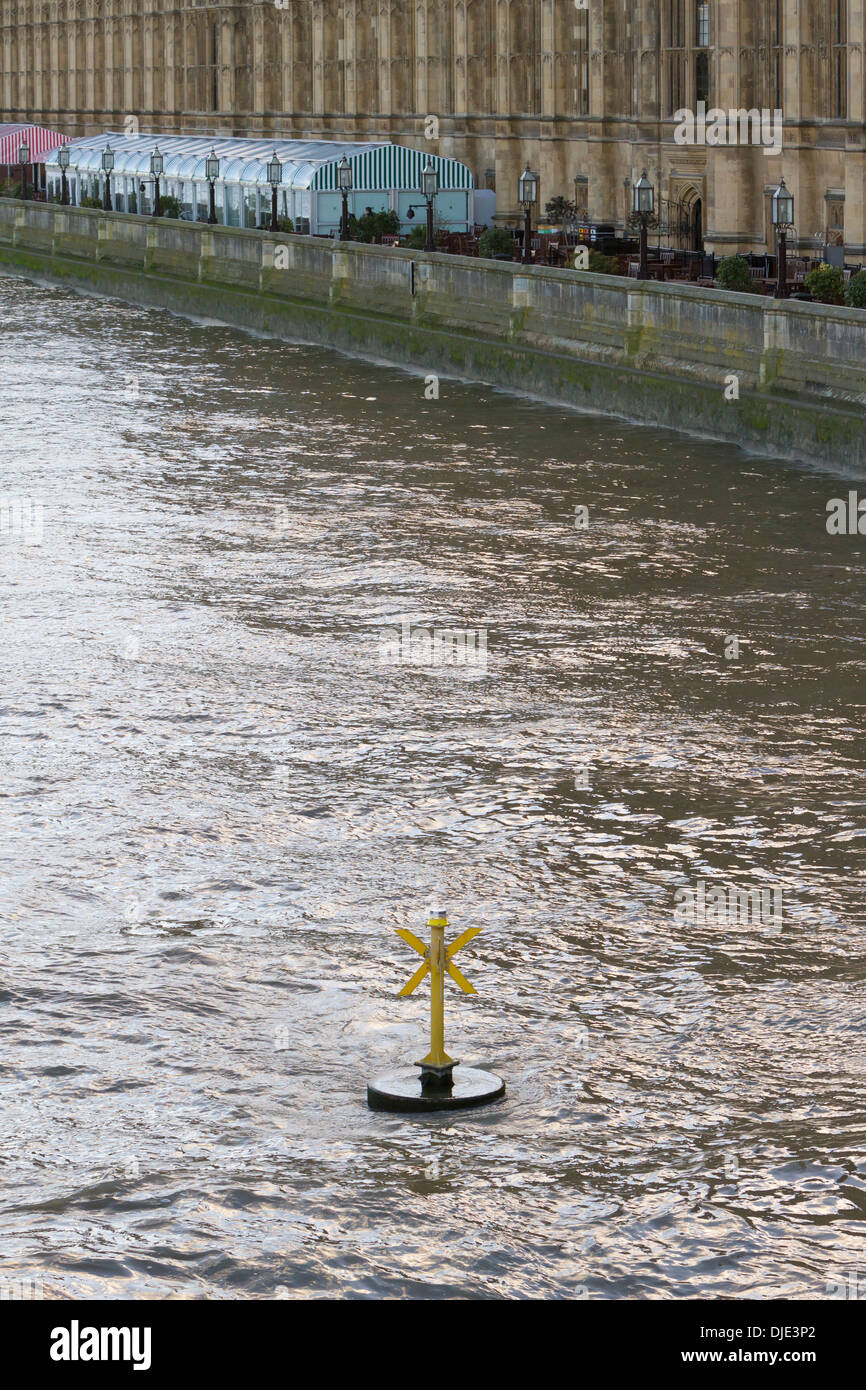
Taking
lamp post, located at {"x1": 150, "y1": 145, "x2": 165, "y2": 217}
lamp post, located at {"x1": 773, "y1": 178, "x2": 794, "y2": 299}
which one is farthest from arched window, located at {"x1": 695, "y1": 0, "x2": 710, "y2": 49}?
lamp post, located at {"x1": 773, "y1": 178, "x2": 794, "y2": 299}

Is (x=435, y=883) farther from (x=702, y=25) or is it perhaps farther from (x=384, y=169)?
(x=384, y=169)

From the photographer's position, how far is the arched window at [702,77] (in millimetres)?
53594

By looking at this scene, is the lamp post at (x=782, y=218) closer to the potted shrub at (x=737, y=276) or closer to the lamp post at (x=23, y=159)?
the potted shrub at (x=737, y=276)

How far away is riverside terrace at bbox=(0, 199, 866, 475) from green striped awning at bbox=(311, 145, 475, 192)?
12.9 ft

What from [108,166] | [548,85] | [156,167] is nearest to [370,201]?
[548,85]

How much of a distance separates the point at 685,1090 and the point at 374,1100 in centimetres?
160

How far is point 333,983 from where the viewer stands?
45.8 feet

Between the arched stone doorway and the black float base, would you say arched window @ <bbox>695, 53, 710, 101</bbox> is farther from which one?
the black float base

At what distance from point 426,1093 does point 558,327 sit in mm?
28545

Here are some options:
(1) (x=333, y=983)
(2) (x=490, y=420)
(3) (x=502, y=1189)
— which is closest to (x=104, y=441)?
(2) (x=490, y=420)

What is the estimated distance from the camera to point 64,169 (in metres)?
75.1

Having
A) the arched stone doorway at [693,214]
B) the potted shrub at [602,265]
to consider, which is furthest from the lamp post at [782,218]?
the arched stone doorway at [693,214]

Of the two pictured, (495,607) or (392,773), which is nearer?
(392,773)

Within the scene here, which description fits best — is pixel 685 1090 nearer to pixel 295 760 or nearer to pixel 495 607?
pixel 295 760
